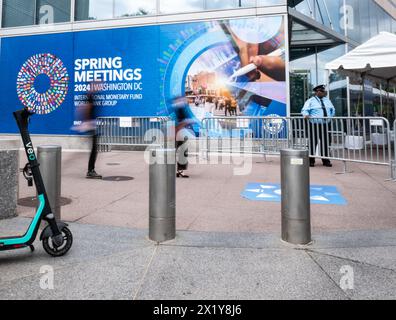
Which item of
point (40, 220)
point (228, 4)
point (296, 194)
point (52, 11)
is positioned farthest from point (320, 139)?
point (52, 11)

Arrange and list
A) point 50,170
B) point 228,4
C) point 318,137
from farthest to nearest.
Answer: point 228,4, point 318,137, point 50,170

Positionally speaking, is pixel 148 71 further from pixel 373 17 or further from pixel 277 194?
pixel 373 17

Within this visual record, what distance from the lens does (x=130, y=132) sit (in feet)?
45.6

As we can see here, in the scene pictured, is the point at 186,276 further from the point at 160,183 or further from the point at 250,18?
the point at 250,18

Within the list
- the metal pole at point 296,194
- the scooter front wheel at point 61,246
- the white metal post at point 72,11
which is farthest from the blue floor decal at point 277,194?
the white metal post at point 72,11

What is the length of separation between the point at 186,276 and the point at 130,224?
1.88 metres

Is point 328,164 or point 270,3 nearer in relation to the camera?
point 328,164

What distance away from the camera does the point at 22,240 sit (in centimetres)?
336

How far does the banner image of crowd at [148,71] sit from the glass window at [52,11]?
75 cm

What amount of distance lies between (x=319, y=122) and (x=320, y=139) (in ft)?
1.48

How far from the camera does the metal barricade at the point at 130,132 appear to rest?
13789 mm

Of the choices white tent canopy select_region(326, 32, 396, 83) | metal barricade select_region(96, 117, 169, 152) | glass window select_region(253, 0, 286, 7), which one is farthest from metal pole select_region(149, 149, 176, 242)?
glass window select_region(253, 0, 286, 7)

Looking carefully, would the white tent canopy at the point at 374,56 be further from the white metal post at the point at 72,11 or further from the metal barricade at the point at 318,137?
the white metal post at the point at 72,11

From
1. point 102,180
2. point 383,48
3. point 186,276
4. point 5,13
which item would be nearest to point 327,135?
point 383,48
